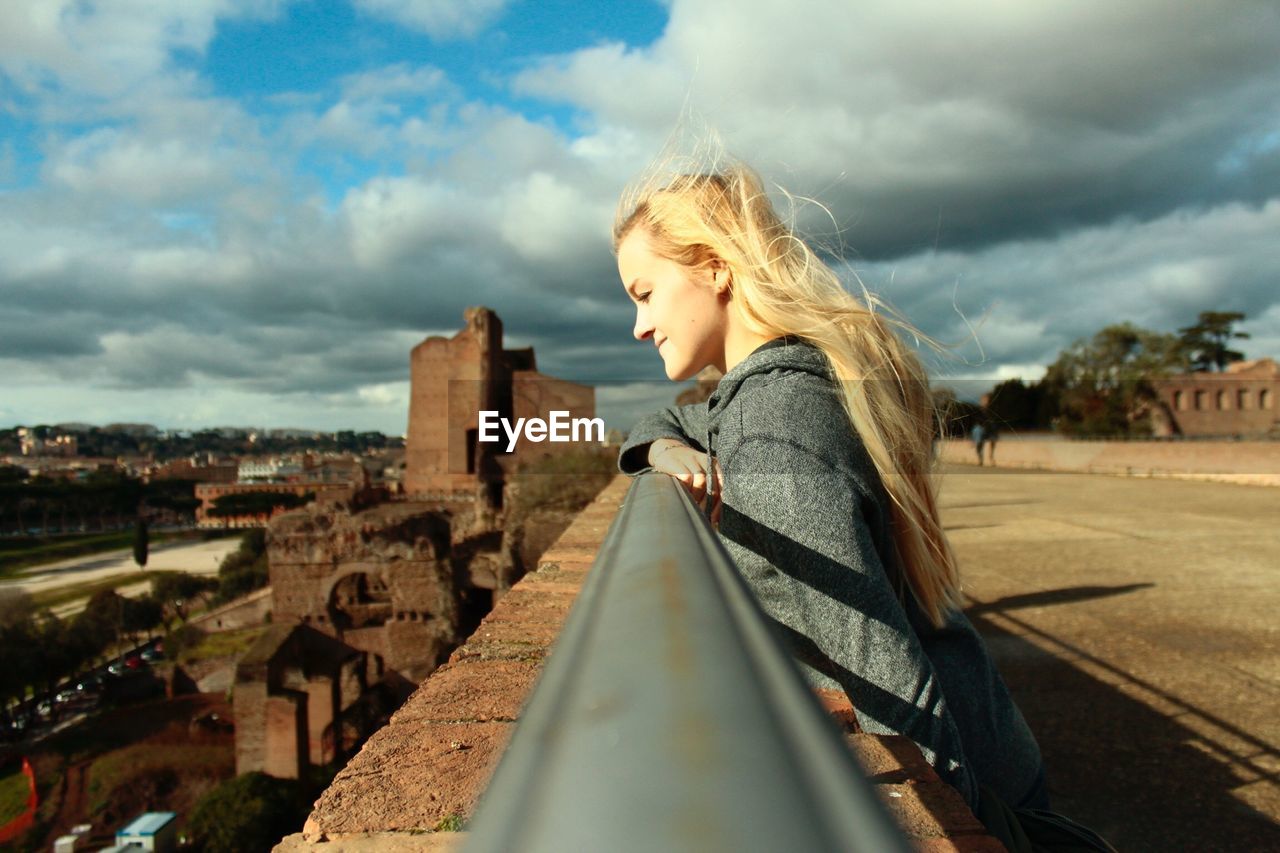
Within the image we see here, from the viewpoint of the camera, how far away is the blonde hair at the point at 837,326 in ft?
4.99

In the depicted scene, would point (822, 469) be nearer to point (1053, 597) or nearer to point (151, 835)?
point (1053, 597)

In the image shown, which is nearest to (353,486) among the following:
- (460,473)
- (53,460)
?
(460,473)

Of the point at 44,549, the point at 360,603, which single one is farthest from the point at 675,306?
the point at 44,549

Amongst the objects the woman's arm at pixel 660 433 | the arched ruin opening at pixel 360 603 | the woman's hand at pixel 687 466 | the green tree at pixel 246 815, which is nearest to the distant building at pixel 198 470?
the arched ruin opening at pixel 360 603

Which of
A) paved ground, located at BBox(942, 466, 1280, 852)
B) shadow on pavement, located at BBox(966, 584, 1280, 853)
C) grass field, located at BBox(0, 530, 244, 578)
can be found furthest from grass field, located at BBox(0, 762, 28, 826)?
grass field, located at BBox(0, 530, 244, 578)

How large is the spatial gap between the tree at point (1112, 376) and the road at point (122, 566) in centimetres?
6303

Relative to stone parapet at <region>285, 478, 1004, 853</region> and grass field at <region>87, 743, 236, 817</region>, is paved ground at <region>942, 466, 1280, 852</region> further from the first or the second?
grass field at <region>87, 743, 236, 817</region>

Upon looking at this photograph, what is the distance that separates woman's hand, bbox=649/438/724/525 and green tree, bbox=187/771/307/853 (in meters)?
19.2

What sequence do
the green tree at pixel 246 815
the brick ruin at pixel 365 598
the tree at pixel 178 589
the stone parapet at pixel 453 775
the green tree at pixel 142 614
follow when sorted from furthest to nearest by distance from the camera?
the tree at pixel 178 589 < the green tree at pixel 142 614 < the brick ruin at pixel 365 598 < the green tree at pixel 246 815 < the stone parapet at pixel 453 775

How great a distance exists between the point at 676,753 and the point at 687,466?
1.47m

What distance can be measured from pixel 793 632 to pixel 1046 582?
527 cm

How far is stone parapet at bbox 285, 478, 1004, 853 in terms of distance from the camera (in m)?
1.29

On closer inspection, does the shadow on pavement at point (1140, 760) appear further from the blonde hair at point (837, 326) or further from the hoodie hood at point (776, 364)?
the hoodie hood at point (776, 364)

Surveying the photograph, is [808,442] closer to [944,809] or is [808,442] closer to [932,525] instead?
[932,525]
